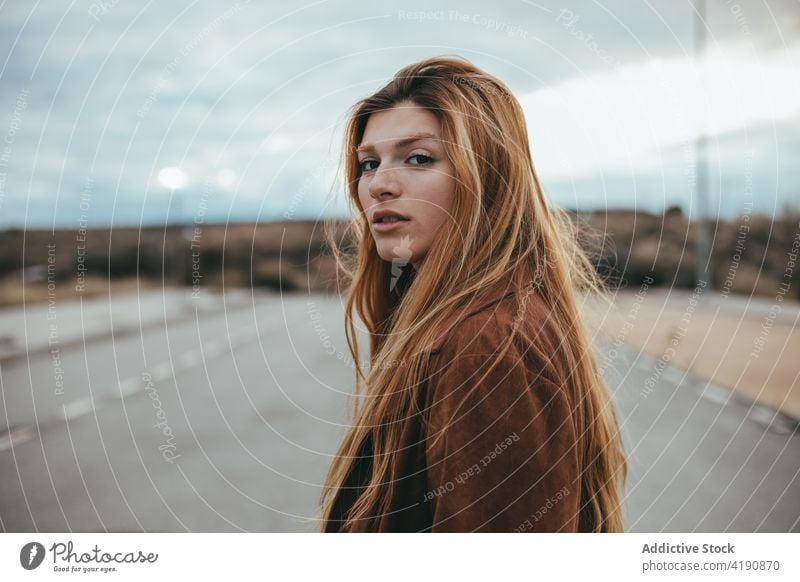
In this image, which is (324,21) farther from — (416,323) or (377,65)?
(416,323)

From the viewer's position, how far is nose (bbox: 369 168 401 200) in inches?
48.2

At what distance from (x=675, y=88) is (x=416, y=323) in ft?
4.53

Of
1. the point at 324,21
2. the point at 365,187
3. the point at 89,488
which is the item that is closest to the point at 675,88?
the point at 324,21

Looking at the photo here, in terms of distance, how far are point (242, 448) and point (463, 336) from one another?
11.5ft

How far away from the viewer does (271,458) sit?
12.9ft

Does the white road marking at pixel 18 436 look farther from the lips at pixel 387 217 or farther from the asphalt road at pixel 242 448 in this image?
the lips at pixel 387 217

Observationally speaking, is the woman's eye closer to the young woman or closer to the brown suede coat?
the young woman

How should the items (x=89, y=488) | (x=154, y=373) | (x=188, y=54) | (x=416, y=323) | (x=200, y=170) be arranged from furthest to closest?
(x=154, y=373)
(x=89, y=488)
(x=200, y=170)
(x=188, y=54)
(x=416, y=323)

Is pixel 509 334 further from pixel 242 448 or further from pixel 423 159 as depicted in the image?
pixel 242 448

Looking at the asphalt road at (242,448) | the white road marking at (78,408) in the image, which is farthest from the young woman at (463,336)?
the white road marking at (78,408)

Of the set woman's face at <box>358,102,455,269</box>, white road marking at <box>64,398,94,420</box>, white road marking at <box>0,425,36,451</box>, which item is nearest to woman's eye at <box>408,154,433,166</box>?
woman's face at <box>358,102,455,269</box>

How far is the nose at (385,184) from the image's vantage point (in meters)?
1.22

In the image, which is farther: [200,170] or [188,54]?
[200,170]

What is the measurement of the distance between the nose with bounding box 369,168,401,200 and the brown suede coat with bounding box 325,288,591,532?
0.31 metres
